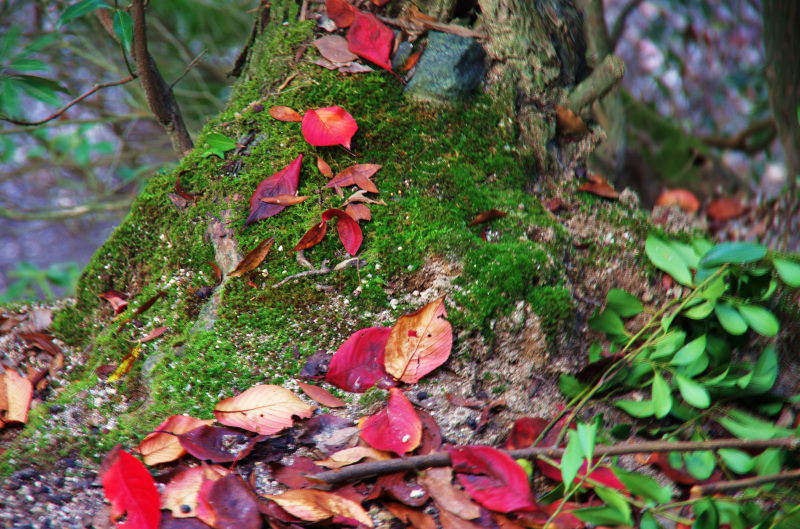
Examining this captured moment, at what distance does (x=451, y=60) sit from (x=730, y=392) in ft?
3.98

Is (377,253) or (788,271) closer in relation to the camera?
(788,271)

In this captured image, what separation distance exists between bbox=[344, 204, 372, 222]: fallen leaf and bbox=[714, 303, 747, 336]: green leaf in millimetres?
913

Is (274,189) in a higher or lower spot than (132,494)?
higher

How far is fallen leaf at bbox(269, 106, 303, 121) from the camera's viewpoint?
1771 millimetres

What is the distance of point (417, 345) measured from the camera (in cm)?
141

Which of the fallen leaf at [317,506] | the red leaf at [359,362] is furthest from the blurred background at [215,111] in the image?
the fallen leaf at [317,506]

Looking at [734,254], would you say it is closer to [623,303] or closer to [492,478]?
[623,303]

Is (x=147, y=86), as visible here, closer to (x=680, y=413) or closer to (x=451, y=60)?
(x=451, y=60)

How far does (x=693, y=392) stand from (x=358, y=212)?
0.93 metres

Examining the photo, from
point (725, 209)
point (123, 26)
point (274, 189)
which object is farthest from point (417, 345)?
point (725, 209)

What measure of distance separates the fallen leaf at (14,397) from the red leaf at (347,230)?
35.3 inches

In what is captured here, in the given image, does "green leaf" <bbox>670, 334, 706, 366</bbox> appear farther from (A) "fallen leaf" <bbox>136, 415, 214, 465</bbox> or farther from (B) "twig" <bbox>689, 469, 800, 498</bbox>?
(A) "fallen leaf" <bbox>136, 415, 214, 465</bbox>

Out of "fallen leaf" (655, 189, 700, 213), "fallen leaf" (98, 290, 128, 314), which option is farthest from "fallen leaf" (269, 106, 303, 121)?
"fallen leaf" (655, 189, 700, 213)

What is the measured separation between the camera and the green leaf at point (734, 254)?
1355 mm
